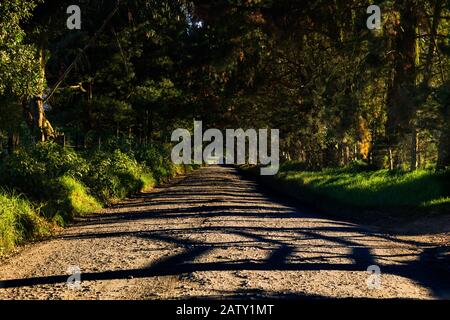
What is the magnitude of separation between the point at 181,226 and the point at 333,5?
12023 mm

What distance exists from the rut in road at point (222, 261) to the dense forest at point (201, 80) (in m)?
3.50

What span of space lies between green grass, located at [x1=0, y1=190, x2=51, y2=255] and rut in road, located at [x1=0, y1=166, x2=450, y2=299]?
403 millimetres

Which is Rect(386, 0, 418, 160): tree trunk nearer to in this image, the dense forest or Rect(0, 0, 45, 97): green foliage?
the dense forest

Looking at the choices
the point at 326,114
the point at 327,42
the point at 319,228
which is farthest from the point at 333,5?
the point at 319,228

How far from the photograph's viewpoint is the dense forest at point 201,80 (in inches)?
635

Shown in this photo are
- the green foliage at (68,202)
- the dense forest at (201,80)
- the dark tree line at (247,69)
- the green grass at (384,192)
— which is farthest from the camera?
the dark tree line at (247,69)

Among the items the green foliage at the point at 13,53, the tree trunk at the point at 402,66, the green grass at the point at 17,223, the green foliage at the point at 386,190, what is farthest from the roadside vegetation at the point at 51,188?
the tree trunk at the point at 402,66

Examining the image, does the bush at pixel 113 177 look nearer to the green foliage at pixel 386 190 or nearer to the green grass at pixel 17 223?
the green grass at pixel 17 223

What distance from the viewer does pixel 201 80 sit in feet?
130

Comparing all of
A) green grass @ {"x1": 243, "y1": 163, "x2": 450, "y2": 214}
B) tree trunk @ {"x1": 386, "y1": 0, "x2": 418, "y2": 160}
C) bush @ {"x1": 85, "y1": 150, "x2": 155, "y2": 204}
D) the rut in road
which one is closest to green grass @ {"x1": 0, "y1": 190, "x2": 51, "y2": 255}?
the rut in road

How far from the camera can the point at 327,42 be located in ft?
91.6

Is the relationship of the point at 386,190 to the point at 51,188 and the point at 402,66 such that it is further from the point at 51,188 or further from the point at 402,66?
the point at 51,188

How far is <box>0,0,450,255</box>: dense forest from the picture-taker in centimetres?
1612
